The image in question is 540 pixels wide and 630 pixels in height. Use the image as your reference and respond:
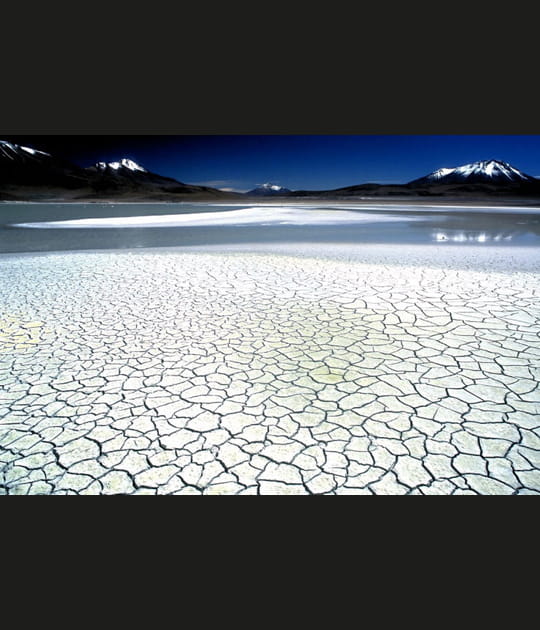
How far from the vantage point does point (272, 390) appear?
2930 millimetres

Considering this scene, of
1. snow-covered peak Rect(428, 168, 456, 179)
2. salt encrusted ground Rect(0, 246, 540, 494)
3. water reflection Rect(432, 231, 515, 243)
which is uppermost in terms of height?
snow-covered peak Rect(428, 168, 456, 179)

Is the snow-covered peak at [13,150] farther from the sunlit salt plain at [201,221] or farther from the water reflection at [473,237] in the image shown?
the water reflection at [473,237]

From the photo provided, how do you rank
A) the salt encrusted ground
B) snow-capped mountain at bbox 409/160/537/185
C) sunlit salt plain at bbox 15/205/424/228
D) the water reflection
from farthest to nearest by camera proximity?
snow-capped mountain at bbox 409/160/537/185
sunlit salt plain at bbox 15/205/424/228
the water reflection
the salt encrusted ground

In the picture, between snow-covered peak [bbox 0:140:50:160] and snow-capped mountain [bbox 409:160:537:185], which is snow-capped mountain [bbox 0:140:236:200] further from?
snow-capped mountain [bbox 409:160:537:185]

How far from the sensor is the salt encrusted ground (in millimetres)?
2139

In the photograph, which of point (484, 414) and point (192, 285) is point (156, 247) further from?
point (484, 414)

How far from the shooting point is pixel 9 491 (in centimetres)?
207

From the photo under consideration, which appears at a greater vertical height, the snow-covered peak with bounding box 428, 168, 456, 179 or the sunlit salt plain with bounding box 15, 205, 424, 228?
the snow-covered peak with bounding box 428, 168, 456, 179

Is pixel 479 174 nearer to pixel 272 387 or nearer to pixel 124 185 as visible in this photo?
pixel 124 185

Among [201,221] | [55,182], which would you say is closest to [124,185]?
Answer: [55,182]

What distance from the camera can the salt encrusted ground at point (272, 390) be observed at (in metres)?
2.14

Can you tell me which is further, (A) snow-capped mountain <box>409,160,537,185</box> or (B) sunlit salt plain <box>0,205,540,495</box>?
(A) snow-capped mountain <box>409,160,537,185</box>

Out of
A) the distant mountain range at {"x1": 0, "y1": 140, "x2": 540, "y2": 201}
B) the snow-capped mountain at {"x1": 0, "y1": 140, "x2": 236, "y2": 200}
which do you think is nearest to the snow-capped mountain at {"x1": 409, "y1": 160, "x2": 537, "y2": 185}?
the distant mountain range at {"x1": 0, "y1": 140, "x2": 540, "y2": 201}

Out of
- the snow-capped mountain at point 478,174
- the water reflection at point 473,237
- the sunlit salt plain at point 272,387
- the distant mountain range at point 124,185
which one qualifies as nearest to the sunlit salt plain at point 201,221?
the water reflection at point 473,237
